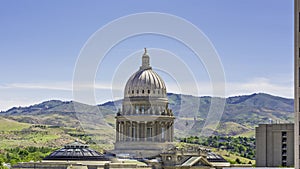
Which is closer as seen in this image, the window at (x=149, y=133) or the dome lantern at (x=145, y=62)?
the window at (x=149, y=133)

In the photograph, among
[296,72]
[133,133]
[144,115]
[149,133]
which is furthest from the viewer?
[133,133]

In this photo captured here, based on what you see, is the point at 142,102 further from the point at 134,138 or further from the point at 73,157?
the point at 73,157

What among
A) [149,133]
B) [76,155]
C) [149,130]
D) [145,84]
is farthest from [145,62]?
[76,155]

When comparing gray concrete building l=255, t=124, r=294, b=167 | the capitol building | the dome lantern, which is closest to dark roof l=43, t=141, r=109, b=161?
the capitol building

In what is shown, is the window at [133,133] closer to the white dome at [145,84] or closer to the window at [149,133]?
the window at [149,133]

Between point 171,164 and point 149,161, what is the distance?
4249 mm

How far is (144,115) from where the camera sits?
165 m

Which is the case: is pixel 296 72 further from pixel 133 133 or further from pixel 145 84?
pixel 133 133

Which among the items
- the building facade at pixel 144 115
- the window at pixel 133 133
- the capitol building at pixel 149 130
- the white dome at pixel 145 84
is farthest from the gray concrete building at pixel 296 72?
the window at pixel 133 133

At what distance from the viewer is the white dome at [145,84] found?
165125mm

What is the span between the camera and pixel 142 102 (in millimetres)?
164875

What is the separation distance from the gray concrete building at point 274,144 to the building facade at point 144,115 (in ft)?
88.9

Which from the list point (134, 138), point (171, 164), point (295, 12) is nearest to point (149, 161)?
point (171, 164)

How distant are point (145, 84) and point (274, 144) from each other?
3574 centimetres
